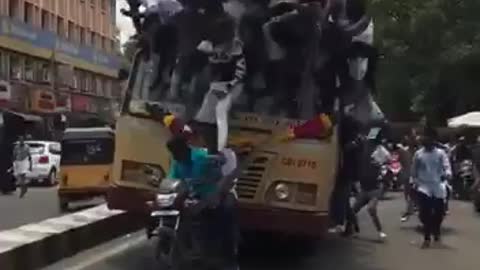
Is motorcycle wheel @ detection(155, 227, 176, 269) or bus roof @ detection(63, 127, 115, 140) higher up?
bus roof @ detection(63, 127, 115, 140)

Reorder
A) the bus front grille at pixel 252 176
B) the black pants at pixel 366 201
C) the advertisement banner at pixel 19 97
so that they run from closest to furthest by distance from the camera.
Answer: the bus front grille at pixel 252 176
the black pants at pixel 366 201
the advertisement banner at pixel 19 97

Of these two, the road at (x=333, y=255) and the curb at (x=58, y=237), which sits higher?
the curb at (x=58, y=237)

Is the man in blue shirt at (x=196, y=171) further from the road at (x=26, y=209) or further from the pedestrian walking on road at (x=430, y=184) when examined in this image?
the road at (x=26, y=209)

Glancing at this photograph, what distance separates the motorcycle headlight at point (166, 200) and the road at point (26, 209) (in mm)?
7235

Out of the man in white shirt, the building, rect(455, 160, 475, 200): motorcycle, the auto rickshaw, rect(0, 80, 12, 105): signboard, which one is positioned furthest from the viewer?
the building

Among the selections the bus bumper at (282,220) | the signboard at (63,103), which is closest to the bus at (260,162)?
the bus bumper at (282,220)

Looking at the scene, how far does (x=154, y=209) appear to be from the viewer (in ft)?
33.6

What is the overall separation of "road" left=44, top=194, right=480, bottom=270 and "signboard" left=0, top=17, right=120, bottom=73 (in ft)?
92.5

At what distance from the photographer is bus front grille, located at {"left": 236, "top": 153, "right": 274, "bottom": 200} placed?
11.2 meters

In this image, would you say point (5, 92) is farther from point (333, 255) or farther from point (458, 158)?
Result: point (333, 255)

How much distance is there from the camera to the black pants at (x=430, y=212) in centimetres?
1533

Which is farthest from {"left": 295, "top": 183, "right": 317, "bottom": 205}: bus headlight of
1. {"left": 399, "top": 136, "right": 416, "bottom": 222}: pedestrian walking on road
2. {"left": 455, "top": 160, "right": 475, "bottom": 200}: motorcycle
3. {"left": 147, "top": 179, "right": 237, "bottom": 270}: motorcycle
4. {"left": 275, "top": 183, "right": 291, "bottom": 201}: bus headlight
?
{"left": 455, "top": 160, "right": 475, "bottom": 200}: motorcycle

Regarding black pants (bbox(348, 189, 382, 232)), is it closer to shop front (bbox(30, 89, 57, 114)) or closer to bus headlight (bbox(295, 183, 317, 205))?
bus headlight (bbox(295, 183, 317, 205))

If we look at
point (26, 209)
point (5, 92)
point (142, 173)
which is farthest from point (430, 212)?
point (5, 92)
